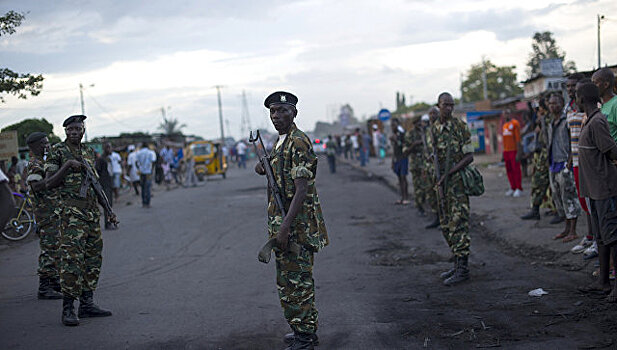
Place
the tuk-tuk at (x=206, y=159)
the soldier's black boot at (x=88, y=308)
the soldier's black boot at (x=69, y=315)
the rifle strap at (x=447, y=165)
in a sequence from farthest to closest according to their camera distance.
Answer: the tuk-tuk at (x=206, y=159)
the rifle strap at (x=447, y=165)
the soldier's black boot at (x=88, y=308)
the soldier's black boot at (x=69, y=315)

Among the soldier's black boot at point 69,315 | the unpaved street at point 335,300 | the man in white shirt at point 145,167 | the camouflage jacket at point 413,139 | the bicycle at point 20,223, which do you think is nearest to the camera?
the unpaved street at point 335,300

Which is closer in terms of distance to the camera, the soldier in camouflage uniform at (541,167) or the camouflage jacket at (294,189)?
the camouflage jacket at (294,189)

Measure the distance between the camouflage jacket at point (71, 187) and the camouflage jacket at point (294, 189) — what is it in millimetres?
2216

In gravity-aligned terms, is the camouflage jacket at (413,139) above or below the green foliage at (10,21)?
below

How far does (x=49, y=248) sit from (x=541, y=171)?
7.06 m

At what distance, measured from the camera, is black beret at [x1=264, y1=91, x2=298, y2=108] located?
15.3ft

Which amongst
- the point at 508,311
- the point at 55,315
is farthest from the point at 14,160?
the point at 508,311

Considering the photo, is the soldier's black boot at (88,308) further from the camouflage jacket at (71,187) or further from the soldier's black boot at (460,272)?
the soldier's black boot at (460,272)

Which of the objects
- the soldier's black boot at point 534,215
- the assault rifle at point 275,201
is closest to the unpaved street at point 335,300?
the soldier's black boot at point 534,215

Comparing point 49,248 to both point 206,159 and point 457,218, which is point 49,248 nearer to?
point 457,218

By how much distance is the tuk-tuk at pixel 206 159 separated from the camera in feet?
99.3

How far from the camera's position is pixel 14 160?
54.6 feet

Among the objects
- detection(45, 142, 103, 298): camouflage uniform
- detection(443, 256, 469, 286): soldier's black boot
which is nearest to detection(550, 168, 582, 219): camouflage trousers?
detection(443, 256, 469, 286): soldier's black boot

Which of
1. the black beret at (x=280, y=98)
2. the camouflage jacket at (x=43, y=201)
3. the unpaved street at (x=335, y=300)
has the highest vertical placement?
the black beret at (x=280, y=98)
